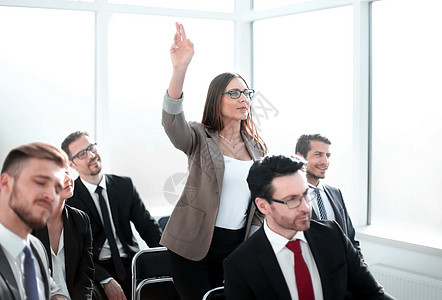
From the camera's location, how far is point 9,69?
4.39 metres

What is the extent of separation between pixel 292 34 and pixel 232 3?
2.28 feet

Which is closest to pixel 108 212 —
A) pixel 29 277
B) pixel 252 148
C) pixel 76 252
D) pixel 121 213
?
pixel 121 213

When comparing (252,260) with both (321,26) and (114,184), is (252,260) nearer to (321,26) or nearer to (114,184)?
(114,184)

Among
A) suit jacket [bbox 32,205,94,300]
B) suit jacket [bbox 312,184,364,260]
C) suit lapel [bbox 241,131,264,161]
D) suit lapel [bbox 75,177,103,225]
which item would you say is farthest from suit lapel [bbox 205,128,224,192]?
suit lapel [bbox 75,177,103,225]

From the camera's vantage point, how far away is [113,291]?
323cm

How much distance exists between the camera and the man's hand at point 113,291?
10.6 feet

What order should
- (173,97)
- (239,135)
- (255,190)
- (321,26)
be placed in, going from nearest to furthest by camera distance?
(255,190) → (173,97) → (239,135) → (321,26)

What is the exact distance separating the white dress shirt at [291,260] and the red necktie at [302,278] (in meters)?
0.01

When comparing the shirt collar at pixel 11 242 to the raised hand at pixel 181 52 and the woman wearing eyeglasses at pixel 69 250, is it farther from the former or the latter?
the raised hand at pixel 181 52

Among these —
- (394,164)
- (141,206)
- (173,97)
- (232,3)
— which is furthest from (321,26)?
(173,97)

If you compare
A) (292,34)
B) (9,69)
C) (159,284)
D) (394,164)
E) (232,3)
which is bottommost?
(159,284)

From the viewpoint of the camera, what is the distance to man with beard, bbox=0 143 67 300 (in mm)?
1517

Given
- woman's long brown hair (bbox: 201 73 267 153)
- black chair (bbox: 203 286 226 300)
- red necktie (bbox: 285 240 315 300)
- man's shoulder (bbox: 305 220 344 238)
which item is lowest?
black chair (bbox: 203 286 226 300)

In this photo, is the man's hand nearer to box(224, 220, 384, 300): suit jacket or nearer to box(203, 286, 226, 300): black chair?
box(203, 286, 226, 300): black chair
